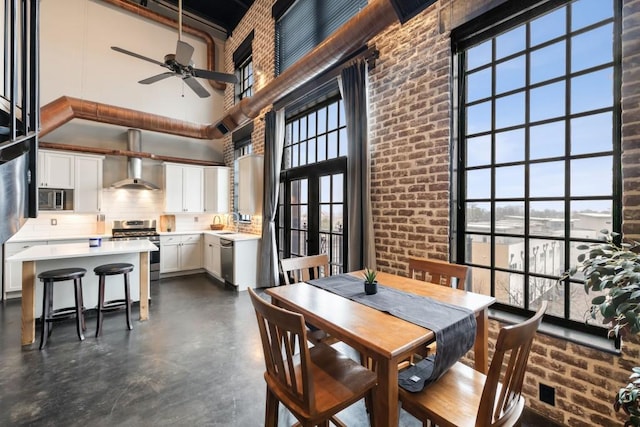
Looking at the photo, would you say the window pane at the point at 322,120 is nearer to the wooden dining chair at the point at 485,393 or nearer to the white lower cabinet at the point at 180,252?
the wooden dining chair at the point at 485,393

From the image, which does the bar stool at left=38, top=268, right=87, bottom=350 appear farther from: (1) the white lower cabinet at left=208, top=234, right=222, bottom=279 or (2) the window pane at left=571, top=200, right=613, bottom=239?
(2) the window pane at left=571, top=200, right=613, bottom=239

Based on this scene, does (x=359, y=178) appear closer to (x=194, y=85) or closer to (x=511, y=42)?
(x=511, y=42)

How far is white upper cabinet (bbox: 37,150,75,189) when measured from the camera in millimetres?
4742

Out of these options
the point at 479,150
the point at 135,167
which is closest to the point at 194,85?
the point at 135,167

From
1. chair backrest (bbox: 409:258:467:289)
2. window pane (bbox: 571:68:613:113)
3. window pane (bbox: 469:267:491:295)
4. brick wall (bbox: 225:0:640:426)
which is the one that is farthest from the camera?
window pane (bbox: 469:267:491:295)

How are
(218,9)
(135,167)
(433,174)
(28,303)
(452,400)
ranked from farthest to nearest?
(218,9), (135,167), (28,303), (433,174), (452,400)

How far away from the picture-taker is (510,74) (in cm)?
223

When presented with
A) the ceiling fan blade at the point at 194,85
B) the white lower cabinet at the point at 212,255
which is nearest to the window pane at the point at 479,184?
the ceiling fan blade at the point at 194,85

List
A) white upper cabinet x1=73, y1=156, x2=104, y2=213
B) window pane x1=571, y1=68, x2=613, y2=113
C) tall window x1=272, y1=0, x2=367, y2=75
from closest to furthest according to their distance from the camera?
window pane x1=571, y1=68, x2=613, y2=113 < tall window x1=272, y1=0, x2=367, y2=75 < white upper cabinet x1=73, y1=156, x2=104, y2=213

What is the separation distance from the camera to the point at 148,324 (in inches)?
135

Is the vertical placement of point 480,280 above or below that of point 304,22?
below

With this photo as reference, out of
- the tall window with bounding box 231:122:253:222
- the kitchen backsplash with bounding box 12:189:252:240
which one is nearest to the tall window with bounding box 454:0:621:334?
the kitchen backsplash with bounding box 12:189:252:240

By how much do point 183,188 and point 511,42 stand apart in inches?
237

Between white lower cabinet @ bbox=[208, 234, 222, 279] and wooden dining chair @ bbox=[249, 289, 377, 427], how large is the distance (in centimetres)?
407
